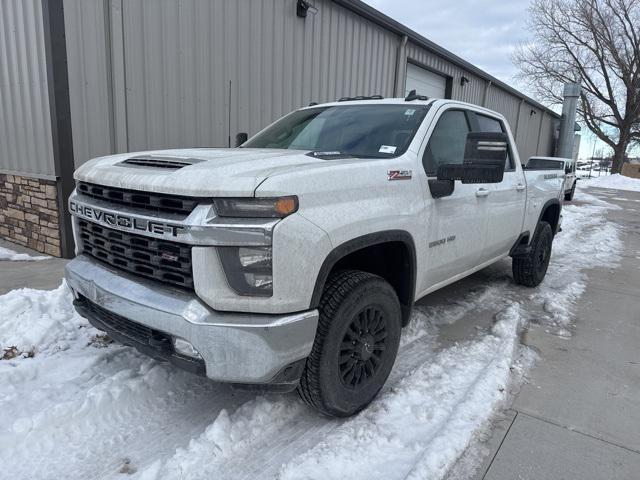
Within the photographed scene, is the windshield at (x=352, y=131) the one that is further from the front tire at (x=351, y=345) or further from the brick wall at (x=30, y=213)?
the brick wall at (x=30, y=213)

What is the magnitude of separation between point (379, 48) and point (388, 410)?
9.37 metres

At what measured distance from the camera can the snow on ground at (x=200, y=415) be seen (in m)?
2.36

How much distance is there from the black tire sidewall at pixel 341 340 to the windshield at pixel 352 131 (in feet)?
2.98

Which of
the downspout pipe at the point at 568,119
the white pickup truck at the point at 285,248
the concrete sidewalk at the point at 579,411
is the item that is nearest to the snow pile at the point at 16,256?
the white pickup truck at the point at 285,248

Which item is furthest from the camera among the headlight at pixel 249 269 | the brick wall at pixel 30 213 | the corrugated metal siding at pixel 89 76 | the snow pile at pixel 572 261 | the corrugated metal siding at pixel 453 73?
the corrugated metal siding at pixel 453 73

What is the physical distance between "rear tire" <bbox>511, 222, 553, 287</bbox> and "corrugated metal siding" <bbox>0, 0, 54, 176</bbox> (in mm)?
5521

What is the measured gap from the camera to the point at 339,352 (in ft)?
8.49

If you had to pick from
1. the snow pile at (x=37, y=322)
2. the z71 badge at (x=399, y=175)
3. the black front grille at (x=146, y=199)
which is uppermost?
the z71 badge at (x=399, y=175)

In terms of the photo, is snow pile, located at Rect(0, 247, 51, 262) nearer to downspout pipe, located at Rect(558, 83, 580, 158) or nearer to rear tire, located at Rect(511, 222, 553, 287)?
rear tire, located at Rect(511, 222, 553, 287)

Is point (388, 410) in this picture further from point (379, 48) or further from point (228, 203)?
point (379, 48)

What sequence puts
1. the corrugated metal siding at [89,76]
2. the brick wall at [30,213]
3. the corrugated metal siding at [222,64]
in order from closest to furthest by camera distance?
the corrugated metal siding at [89,76] → the brick wall at [30,213] → the corrugated metal siding at [222,64]

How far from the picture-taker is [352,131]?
11.7ft

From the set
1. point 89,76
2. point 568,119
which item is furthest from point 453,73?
point 568,119

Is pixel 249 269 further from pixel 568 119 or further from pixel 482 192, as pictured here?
pixel 568 119
